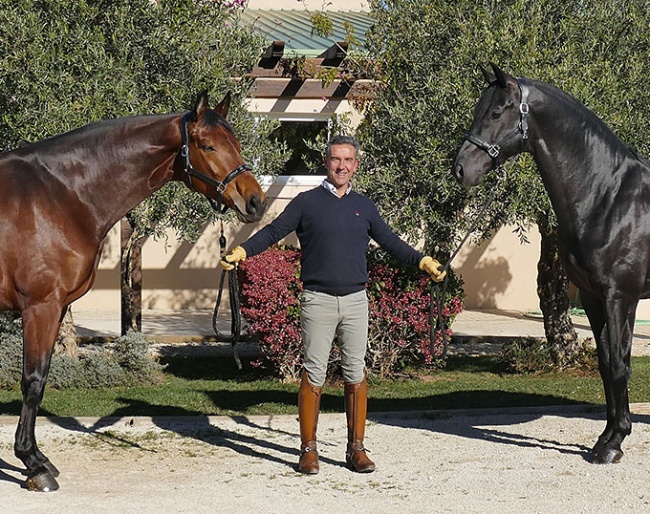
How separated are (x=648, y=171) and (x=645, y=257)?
0.59m

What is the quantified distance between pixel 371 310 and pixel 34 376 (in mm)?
4021

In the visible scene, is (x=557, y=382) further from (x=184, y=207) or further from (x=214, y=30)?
(x=214, y=30)

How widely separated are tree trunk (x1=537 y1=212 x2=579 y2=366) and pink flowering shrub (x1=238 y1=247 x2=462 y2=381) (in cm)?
140

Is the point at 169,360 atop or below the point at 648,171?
below

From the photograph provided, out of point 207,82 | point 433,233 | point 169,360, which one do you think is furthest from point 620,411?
point 169,360

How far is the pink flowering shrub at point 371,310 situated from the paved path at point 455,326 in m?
2.98

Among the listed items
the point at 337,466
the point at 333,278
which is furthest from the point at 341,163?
the point at 337,466

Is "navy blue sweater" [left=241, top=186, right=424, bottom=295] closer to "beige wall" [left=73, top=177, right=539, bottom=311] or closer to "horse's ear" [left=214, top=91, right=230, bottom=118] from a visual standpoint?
"horse's ear" [left=214, top=91, right=230, bottom=118]

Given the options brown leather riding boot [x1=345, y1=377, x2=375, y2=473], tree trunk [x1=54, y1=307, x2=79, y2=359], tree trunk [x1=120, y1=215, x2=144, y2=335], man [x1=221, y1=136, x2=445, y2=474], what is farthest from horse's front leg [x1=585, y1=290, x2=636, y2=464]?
tree trunk [x1=120, y1=215, x2=144, y2=335]

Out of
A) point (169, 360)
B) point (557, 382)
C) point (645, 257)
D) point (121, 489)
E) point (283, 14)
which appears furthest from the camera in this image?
point (283, 14)

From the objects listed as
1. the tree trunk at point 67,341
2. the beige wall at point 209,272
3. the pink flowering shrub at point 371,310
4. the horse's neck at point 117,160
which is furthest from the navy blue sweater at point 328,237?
the beige wall at point 209,272

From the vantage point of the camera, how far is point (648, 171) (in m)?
6.38

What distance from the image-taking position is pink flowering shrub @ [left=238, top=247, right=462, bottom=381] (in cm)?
907

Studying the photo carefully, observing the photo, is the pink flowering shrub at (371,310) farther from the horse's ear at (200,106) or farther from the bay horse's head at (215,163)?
the horse's ear at (200,106)
